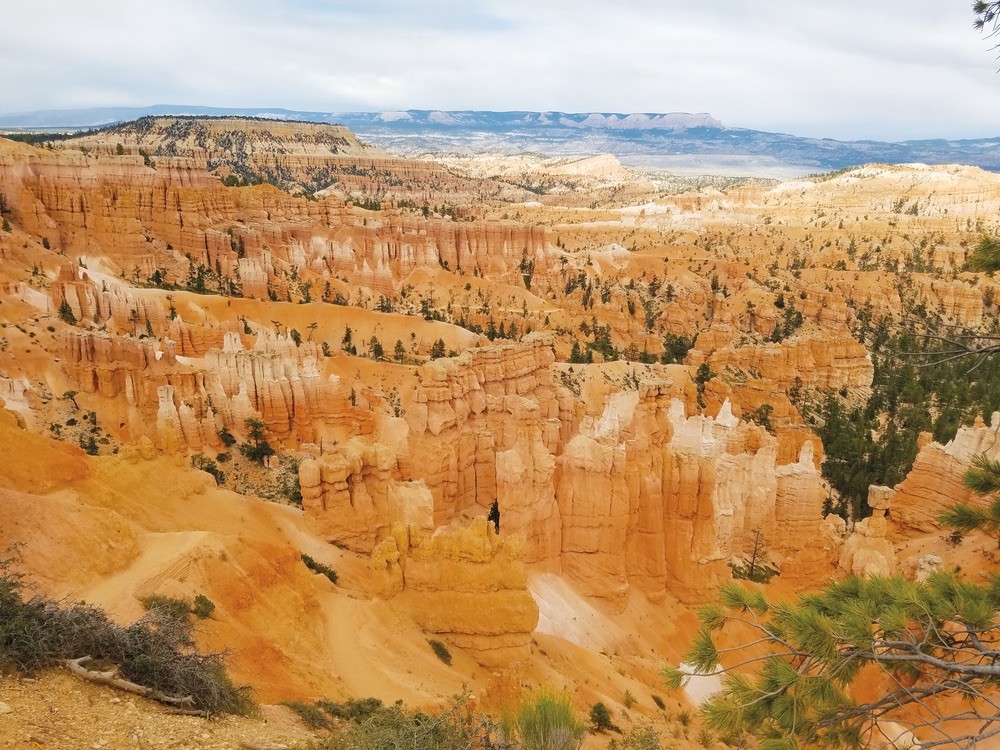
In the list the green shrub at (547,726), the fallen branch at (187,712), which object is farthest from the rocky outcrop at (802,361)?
the fallen branch at (187,712)

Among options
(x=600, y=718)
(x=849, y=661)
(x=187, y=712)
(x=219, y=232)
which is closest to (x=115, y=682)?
(x=187, y=712)

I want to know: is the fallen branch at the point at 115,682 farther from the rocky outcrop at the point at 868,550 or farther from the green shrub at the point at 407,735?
the rocky outcrop at the point at 868,550

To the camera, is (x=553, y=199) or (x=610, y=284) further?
(x=553, y=199)

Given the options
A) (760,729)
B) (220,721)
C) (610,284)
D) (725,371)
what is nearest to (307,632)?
(220,721)

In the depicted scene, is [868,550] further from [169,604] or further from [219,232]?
[219,232]

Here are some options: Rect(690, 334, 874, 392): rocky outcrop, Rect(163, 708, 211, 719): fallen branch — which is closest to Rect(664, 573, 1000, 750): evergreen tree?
Rect(163, 708, 211, 719): fallen branch

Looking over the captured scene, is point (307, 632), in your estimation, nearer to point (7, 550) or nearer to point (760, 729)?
point (7, 550)
